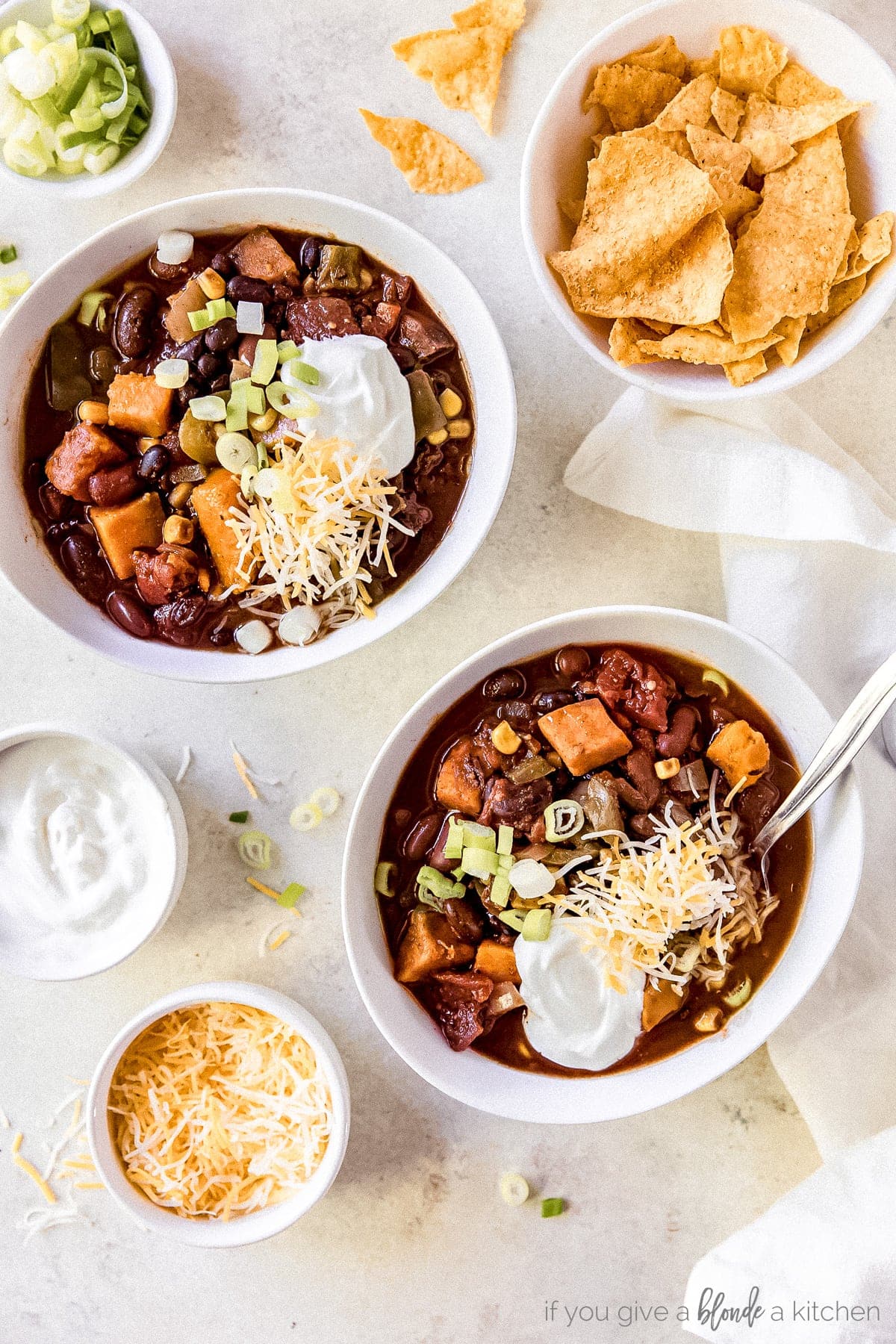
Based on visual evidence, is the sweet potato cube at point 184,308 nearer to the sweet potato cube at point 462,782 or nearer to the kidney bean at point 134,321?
the kidney bean at point 134,321

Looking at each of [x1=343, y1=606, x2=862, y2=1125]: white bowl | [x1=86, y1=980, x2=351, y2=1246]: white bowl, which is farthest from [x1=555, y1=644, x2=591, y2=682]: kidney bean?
[x1=86, y1=980, x2=351, y2=1246]: white bowl

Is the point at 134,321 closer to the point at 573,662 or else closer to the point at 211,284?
the point at 211,284

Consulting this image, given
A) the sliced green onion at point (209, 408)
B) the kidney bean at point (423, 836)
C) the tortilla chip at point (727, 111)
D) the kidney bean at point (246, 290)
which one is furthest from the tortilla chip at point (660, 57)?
the kidney bean at point (423, 836)

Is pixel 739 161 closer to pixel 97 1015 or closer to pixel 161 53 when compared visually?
pixel 161 53

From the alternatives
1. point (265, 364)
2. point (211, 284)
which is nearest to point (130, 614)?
point (265, 364)

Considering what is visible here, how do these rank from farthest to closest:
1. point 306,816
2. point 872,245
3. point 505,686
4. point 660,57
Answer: point 306,816 < point 505,686 < point 660,57 < point 872,245

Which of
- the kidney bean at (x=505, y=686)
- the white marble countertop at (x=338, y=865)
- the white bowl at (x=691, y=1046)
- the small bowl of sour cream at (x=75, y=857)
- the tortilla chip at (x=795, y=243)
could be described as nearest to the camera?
the tortilla chip at (x=795, y=243)
